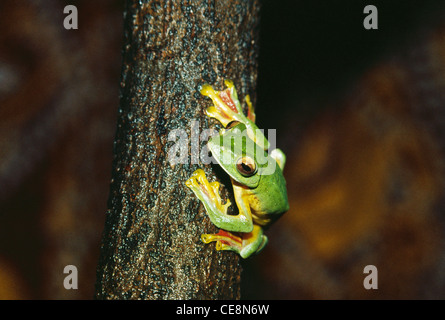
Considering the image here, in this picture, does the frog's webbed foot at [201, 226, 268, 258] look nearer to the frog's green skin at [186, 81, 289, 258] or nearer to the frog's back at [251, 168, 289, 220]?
the frog's green skin at [186, 81, 289, 258]

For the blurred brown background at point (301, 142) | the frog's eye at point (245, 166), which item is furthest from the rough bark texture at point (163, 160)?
the blurred brown background at point (301, 142)

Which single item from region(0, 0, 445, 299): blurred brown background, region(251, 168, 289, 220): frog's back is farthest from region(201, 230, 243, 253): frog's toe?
region(0, 0, 445, 299): blurred brown background

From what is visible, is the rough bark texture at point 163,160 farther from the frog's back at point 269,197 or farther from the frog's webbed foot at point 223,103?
the frog's back at point 269,197

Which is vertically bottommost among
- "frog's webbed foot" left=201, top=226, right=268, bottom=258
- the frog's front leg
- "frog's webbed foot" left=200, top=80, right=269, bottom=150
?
"frog's webbed foot" left=201, top=226, right=268, bottom=258

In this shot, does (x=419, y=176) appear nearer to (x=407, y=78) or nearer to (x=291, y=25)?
(x=407, y=78)

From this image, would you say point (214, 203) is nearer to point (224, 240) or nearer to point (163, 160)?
point (224, 240)

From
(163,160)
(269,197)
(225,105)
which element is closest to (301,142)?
(269,197)

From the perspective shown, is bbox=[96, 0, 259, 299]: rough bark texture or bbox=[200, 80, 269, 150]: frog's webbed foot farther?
bbox=[200, 80, 269, 150]: frog's webbed foot
